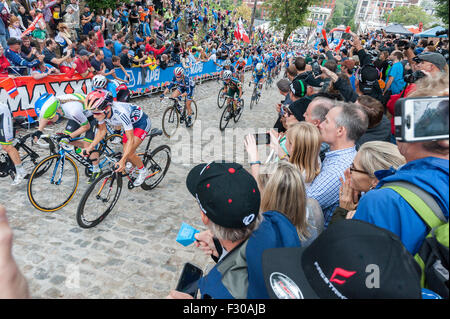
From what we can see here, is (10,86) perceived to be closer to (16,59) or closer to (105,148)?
(16,59)

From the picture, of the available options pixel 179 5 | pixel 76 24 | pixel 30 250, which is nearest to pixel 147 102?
pixel 76 24

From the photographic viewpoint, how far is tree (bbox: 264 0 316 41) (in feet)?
136

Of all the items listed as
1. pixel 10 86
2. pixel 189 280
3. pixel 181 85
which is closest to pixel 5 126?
pixel 10 86

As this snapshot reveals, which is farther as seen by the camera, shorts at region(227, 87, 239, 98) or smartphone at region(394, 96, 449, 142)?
shorts at region(227, 87, 239, 98)

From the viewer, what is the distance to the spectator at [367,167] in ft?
7.76

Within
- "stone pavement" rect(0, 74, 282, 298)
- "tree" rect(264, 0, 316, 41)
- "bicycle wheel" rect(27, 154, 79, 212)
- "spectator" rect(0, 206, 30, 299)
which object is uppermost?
"tree" rect(264, 0, 316, 41)

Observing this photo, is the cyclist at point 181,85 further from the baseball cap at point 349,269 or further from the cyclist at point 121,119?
the baseball cap at point 349,269

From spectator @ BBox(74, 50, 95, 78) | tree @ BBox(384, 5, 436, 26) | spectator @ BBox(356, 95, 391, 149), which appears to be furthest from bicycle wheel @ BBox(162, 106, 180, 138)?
tree @ BBox(384, 5, 436, 26)

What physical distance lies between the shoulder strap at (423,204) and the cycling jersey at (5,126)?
5570 mm

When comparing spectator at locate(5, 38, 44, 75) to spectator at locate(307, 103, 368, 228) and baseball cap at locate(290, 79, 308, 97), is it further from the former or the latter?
spectator at locate(307, 103, 368, 228)

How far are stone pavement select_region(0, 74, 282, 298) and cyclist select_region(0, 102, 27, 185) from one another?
0.52 m

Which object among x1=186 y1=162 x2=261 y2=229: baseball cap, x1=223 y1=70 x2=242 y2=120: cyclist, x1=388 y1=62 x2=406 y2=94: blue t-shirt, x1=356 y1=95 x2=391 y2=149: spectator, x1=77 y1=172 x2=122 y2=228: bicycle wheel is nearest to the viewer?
x1=186 y1=162 x2=261 y2=229: baseball cap

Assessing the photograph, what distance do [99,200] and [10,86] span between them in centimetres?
456
